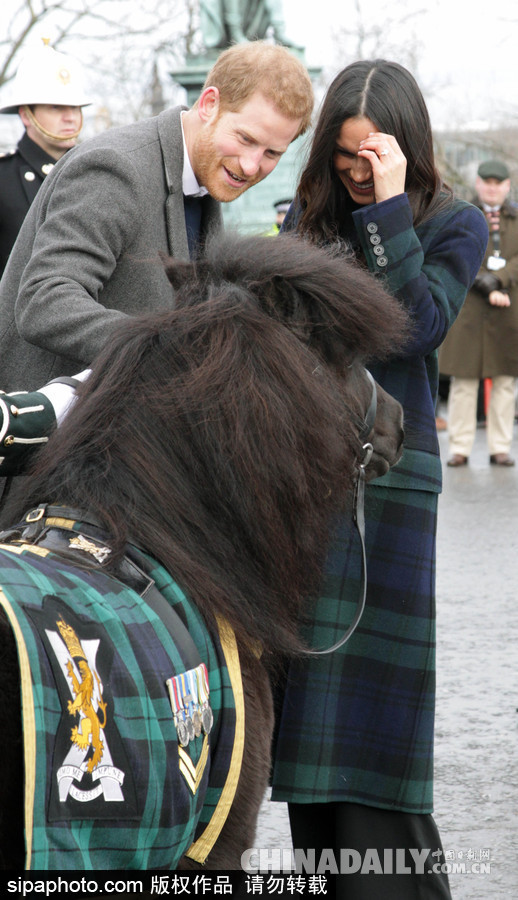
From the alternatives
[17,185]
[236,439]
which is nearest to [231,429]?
[236,439]

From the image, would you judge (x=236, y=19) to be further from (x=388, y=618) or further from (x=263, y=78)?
(x=388, y=618)

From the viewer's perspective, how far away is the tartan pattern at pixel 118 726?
1.50 m

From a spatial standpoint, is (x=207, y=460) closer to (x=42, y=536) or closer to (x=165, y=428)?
(x=165, y=428)

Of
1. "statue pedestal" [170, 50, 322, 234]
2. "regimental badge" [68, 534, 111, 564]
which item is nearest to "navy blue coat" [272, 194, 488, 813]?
"regimental badge" [68, 534, 111, 564]

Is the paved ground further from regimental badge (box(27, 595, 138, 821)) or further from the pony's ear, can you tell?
the pony's ear

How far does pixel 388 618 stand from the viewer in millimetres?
2373

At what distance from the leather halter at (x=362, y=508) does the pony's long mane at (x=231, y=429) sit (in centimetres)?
6

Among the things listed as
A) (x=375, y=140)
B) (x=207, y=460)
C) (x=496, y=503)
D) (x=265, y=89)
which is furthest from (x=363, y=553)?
(x=496, y=503)

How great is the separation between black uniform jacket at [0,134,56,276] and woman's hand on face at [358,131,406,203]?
252cm

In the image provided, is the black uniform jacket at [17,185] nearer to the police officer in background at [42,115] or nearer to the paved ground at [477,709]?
the police officer in background at [42,115]

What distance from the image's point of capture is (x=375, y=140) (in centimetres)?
224

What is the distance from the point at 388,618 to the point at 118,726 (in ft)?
3.06

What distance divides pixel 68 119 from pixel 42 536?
11.3ft

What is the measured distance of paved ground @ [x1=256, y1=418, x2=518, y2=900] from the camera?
9.80ft
